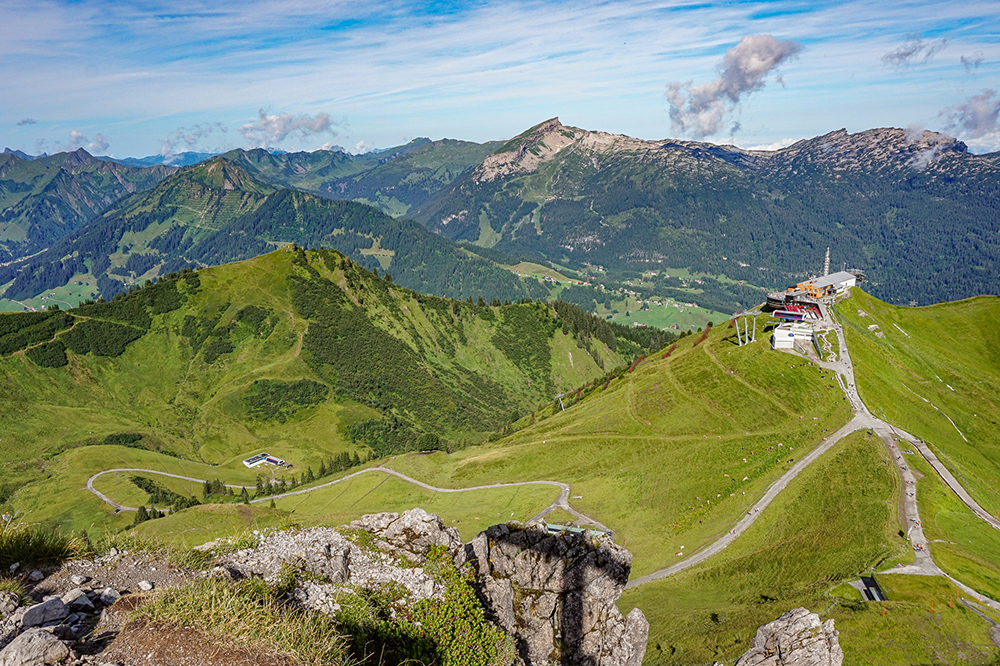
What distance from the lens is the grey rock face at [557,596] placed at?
1104 inches

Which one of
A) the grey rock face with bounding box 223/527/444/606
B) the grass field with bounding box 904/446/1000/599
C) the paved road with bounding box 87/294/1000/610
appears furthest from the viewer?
the paved road with bounding box 87/294/1000/610

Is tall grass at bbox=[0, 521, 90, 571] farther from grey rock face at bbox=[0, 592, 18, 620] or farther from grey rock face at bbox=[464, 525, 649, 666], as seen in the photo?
grey rock face at bbox=[464, 525, 649, 666]

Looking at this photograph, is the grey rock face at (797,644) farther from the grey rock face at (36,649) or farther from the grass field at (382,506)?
the grass field at (382,506)

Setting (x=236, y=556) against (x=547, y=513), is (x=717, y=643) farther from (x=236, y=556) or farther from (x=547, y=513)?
(x=547, y=513)

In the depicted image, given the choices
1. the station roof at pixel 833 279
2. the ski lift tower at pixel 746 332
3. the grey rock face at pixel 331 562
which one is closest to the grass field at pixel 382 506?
the grey rock face at pixel 331 562

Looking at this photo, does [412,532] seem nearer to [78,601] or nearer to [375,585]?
[375,585]

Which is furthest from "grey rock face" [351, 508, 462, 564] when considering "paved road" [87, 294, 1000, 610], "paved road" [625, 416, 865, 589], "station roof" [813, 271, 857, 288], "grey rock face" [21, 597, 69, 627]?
"station roof" [813, 271, 857, 288]

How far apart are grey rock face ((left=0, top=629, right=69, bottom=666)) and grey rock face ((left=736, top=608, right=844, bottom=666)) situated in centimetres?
3242

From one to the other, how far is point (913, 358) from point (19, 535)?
143 meters

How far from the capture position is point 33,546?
1753cm

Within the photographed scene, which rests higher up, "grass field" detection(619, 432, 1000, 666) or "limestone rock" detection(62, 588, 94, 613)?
"limestone rock" detection(62, 588, 94, 613)

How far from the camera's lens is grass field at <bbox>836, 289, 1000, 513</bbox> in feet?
262

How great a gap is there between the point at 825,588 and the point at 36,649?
52.9 meters

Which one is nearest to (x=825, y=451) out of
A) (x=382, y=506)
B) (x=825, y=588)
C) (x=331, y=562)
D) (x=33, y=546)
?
(x=825, y=588)
